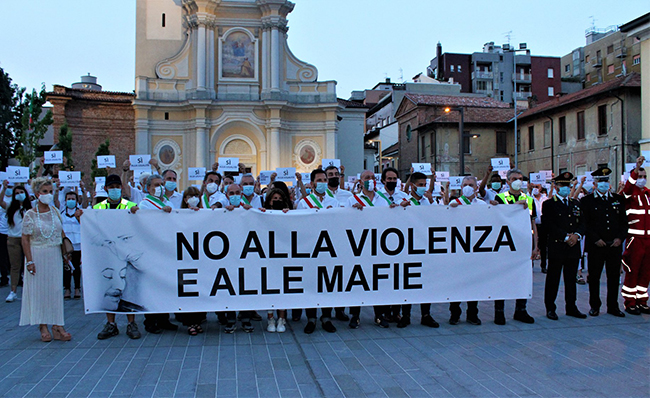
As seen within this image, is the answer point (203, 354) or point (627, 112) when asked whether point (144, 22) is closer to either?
point (627, 112)

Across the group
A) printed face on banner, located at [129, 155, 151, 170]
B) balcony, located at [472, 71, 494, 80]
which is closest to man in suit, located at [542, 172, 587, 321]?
printed face on banner, located at [129, 155, 151, 170]

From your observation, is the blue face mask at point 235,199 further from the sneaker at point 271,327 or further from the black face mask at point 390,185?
the black face mask at point 390,185

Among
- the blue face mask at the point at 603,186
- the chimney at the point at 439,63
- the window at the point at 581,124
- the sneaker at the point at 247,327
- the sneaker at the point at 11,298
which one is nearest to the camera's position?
the sneaker at the point at 247,327

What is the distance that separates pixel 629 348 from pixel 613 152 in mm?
28417

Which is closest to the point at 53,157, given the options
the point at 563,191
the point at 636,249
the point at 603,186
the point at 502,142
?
the point at 563,191

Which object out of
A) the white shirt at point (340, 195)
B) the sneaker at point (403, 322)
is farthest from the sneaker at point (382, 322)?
the white shirt at point (340, 195)

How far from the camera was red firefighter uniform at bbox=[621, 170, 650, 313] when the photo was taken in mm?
7871

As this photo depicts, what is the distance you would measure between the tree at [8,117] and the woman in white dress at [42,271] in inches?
1422

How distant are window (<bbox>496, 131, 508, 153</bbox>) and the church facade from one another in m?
14.3

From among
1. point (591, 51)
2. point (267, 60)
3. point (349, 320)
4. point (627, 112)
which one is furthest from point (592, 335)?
point (591, 51)

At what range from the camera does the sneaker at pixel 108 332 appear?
6699 millimetres

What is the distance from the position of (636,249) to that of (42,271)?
325 inches

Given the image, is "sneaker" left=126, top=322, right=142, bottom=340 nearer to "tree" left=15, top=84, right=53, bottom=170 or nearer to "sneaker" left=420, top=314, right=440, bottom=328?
"sneaker" left=420, top=314, right=440, bottom=328

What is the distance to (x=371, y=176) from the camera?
7473mm
